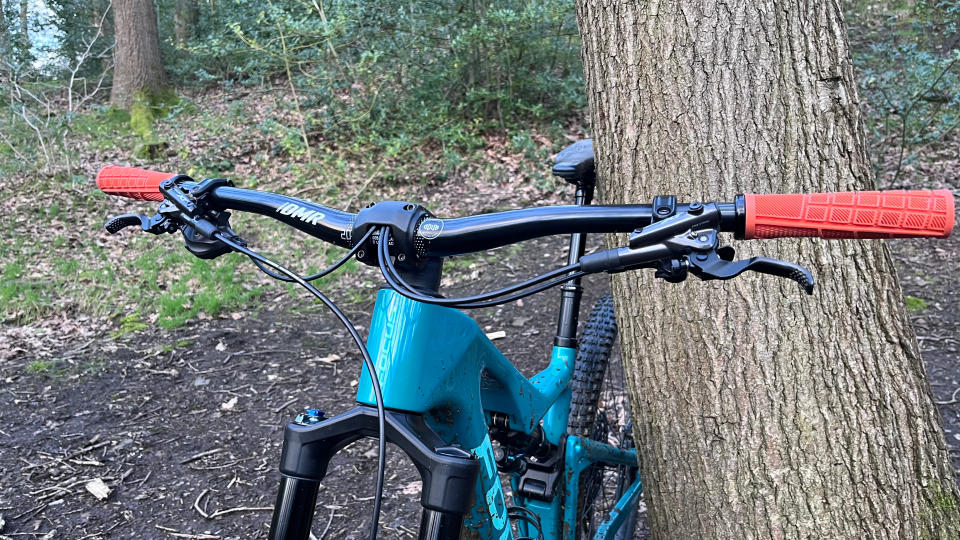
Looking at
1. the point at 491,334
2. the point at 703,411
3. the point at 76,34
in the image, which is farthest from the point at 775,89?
the point at 76,34

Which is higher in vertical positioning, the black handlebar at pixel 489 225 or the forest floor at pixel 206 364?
the black handlebar at pixel 489 225

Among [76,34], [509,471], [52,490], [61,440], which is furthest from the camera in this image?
[76,34]

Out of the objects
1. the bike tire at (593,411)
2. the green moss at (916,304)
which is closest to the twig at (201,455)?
the bike tire at (593,411)

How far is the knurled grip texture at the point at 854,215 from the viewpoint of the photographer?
96 cm

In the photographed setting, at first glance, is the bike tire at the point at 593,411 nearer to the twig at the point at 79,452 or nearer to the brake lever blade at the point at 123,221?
the brake lever blade at the point at 123,221

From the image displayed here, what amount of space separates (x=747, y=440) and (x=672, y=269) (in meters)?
1.07

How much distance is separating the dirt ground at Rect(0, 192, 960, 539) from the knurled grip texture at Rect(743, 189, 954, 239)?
7.95 ft

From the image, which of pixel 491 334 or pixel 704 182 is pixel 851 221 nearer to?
pixel 704 182

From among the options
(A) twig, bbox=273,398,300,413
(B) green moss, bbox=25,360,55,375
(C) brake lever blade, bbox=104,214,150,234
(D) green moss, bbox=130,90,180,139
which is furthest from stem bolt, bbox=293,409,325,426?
(D) green moss, bbox=130,90,180,139

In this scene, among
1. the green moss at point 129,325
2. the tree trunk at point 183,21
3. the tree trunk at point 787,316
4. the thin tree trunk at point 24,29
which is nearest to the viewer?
the tree trunk at point 787,316

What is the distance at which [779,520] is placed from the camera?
6.08ft

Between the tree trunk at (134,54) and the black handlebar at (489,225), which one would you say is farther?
the tree trunk at (134,54)

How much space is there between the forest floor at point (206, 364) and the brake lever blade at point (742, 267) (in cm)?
241

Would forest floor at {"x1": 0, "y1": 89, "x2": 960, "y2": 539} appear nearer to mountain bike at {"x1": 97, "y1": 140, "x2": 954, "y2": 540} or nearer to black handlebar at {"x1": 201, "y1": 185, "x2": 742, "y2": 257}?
mountain bike at {"x1": 97, "y1": 140, "x2": 954, "y2": 540}
